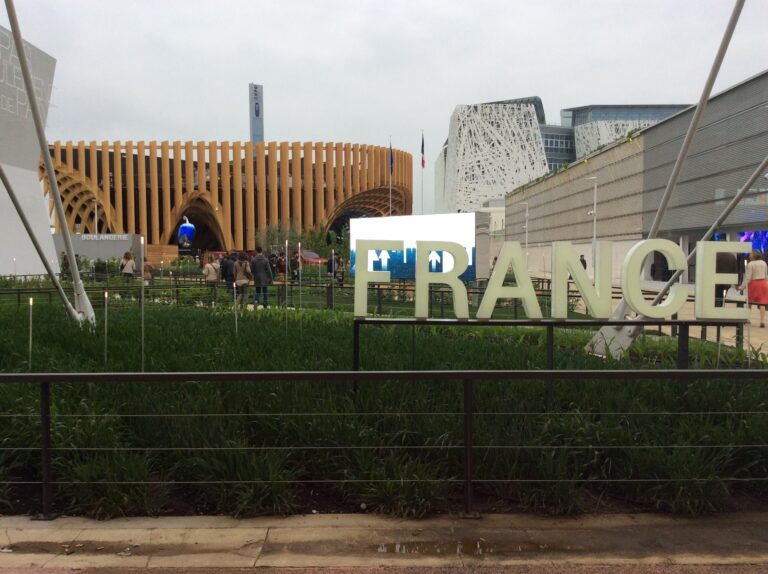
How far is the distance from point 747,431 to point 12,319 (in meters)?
10.2

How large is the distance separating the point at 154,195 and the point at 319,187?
1817 centimetres

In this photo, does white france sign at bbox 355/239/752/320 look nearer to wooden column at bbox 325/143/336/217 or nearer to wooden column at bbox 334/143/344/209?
wooden column at bbox 325/143/336/217

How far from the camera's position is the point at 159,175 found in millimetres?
73875

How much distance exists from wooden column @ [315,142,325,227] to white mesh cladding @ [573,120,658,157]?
7375 centimetres

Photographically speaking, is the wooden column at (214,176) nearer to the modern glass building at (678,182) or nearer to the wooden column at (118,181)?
the wooden column at (118,181)

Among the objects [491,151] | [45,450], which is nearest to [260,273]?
[45,450]

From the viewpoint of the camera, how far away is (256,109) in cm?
11612

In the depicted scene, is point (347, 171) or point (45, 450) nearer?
point (45, 450)

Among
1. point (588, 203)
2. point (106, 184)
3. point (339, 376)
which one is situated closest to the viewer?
point (339, 376)

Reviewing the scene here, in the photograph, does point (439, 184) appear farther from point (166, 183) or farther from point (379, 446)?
point (379, 446)

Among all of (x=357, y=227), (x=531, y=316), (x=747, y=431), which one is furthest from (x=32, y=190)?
(x=747, y=431)

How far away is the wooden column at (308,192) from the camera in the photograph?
247 ft

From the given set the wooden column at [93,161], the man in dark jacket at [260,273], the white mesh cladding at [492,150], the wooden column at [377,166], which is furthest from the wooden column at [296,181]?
the man in dark jacket at [260,273]

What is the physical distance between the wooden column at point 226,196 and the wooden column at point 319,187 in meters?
9.86
